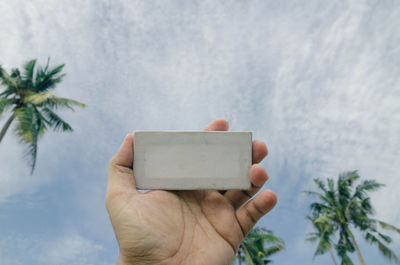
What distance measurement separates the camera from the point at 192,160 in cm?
→ 244

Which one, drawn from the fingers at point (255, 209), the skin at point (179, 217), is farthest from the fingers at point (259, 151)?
the fingers at point (255, 209)

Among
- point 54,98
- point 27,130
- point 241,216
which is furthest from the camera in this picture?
point 54,98

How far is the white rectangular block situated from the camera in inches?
94.5

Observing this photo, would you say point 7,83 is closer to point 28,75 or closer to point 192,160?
point 28,75

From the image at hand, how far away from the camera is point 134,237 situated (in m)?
2.03

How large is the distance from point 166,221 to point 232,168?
0.71 meters

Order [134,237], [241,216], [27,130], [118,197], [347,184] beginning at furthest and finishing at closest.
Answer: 1. [347,184]
2. [27,130]
3. [241,216]
4. [118,197]
5. [134,237]

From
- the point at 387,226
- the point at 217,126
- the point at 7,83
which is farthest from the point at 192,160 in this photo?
the point at 387,226

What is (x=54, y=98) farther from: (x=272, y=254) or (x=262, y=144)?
(x=272, y=254)

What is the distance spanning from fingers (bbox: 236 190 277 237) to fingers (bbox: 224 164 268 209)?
0.33 feet

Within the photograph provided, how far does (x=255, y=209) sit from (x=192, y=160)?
667 mm

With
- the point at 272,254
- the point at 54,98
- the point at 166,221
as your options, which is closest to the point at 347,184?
the point at 272,254

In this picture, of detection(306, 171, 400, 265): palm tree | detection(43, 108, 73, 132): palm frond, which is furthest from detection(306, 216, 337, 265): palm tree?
detection(43, 108, 73, 132): palm frond

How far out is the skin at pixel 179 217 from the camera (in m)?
2.04
